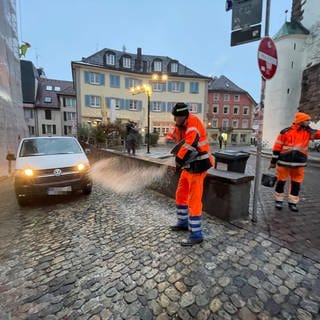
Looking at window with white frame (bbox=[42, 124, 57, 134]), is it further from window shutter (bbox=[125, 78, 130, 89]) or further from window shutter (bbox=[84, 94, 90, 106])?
window shutter (bbox=[125, 78, 130, 89])

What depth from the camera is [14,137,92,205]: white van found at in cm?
465

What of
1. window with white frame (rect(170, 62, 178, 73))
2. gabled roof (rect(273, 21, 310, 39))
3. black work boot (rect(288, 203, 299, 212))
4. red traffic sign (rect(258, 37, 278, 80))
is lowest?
black work boot (rect(288, 203, 299, 212))

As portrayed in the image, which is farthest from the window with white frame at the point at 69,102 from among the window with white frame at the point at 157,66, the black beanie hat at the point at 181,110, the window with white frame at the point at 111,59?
the black beanie hat at the point at 181,110

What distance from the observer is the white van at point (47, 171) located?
183 inches

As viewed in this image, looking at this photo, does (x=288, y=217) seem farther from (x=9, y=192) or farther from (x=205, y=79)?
(x=205, y=79)

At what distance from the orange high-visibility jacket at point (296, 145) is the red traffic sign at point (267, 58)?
50.0 inches

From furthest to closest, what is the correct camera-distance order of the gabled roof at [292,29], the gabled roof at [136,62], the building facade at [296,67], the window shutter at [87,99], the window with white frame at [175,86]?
the window with white frame at [175,86] < the gabled roof at [136,62] < the window shutter at [87,99] < the gabled roof at [292,29] < the building facade at [296,67]

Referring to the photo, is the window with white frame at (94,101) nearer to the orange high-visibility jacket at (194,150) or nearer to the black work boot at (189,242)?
the orange high-visibility jacket at (194,150)

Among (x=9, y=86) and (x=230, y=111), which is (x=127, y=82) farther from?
(x=230, y=111)

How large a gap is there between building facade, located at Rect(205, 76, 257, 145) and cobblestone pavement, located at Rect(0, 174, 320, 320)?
1758 inches

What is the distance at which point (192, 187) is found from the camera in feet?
9.55

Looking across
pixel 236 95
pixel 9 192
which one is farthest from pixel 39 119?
pixel 236 95

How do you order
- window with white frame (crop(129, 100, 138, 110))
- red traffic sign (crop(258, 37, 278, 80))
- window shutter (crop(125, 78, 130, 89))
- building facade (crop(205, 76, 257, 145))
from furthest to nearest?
1. building facade (crop(205, 76, 257, 145))
2. window with white frame (crop(129, 100, 138, 110))
3. window shutter (crop(125, 78, 130, 89))
4. red traffic sign (crop(258, 37, 278, 80))

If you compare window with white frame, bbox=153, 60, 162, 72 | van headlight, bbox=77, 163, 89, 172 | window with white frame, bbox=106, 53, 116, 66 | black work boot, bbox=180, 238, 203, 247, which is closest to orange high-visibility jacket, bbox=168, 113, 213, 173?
black work boot, bbox=180, 238, 203, 247
